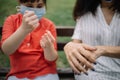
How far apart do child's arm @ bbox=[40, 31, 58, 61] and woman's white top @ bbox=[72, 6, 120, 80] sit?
260 millimetres

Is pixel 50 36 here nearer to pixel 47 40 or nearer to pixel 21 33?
pixel 47 40

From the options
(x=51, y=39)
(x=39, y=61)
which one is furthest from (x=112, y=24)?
(x=39, y=61)

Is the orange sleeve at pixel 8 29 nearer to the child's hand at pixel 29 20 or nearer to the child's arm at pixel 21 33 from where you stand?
the child's arm at pixel 21 33

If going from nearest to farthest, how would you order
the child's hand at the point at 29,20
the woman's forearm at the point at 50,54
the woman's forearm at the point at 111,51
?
the woman's forearm at the point at 111,51, the child's hand at the point at 29,20, the woman's forearm at the point at 50,54

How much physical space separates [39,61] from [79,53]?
924mm

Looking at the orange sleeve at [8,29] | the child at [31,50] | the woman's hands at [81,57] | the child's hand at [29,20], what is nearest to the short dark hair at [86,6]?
the child at [31,50]

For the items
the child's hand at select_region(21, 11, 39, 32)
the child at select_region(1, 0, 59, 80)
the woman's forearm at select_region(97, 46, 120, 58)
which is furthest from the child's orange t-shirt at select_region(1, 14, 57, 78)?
the woman's forearm at select_region(97, 46, 120, 58)

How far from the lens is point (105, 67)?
274 centimetres

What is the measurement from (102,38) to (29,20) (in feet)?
1.90

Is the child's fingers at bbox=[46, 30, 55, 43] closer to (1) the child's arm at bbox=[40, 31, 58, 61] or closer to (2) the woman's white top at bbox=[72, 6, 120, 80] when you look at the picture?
(1) the child's arm at bbox=[40, 31, 58, 61]

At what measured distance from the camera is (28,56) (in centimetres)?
288

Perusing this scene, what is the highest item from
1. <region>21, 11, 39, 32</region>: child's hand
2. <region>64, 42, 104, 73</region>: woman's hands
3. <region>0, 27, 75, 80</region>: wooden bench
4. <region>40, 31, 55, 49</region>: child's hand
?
<region>21, 11, 39, 32</region>: child's hand

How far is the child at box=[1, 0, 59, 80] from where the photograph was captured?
9.15 ft

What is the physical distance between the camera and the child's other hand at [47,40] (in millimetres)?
2704
